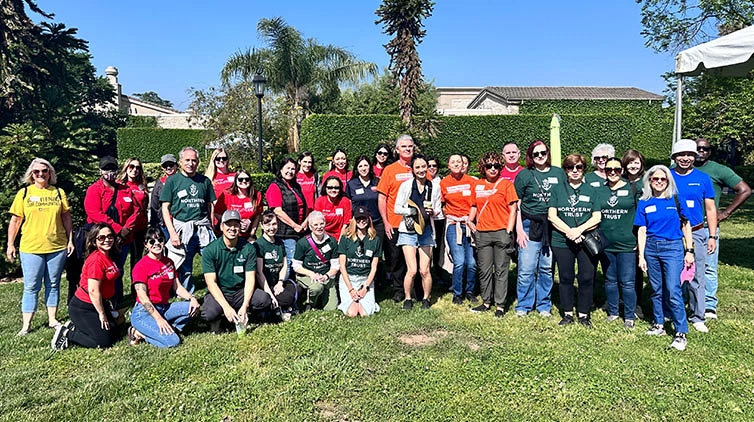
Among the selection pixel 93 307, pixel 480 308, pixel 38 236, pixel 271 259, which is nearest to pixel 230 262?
pixel 271 259

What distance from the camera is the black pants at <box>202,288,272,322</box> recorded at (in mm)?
4613

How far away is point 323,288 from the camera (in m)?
5.40

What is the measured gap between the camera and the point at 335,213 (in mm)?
5766

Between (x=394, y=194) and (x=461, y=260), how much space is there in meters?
1.12

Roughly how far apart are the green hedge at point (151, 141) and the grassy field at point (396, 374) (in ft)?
90.0

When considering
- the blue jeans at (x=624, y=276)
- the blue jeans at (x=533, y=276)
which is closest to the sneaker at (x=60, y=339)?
the blue jeans at (x=533, y=276)

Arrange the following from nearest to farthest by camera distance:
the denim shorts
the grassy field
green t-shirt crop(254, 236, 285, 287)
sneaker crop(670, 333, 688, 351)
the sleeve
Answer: the grassy field → sneaker crop(670, 333, 688, 351) → green t-shirt crop(254, 236, 285, 287) → the denim shorts → the sleeve

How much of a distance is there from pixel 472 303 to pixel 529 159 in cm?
182

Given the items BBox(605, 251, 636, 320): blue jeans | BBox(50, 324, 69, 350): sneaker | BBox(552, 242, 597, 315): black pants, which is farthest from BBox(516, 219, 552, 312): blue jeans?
BBox(50, 324, 69, 350): sneaker

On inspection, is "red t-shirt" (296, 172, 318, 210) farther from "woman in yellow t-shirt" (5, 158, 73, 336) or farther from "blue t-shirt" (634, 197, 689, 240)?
"blue t-shirt" (634, 197, 689, 240)

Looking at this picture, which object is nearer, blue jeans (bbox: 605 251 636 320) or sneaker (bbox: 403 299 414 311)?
blue jeans (bbox: 605 251 636 320)

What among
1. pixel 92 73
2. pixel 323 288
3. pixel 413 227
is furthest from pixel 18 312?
pixel 92 73

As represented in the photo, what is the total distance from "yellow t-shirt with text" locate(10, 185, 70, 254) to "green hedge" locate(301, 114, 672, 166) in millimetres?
17278

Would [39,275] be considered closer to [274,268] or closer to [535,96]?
[274,268]
